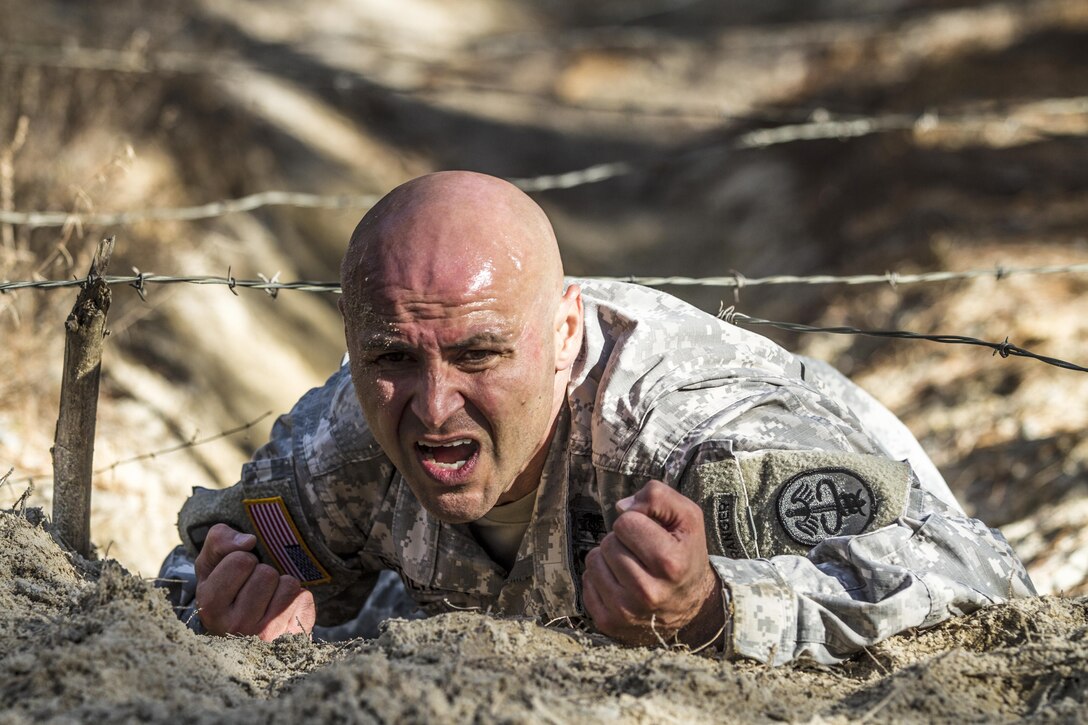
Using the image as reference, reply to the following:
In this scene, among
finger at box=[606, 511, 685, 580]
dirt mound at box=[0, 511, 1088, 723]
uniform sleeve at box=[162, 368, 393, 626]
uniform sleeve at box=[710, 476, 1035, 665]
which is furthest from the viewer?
uniform sleeve at box=[162, 368, 393, 626]

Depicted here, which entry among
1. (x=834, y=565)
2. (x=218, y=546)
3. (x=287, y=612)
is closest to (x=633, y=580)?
(x=834, y=565)

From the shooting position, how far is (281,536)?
10.8 feet

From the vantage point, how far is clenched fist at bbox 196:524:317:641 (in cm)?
290

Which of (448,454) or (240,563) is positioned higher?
(448,454)

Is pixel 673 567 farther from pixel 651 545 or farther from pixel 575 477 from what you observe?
pixel 575 477

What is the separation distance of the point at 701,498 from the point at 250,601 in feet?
3.68

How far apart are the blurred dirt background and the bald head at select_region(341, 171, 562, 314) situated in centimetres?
75

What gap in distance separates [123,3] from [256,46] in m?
3.47

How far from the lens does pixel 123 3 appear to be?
9320mm

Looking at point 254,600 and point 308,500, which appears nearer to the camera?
point 254,600

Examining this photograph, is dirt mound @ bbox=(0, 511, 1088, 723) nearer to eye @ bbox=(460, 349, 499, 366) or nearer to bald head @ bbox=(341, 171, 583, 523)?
bald head @ bbox=(341, 171, 583, 523)

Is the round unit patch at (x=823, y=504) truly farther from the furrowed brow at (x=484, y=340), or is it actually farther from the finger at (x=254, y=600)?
the finger at (x=254, y=600)

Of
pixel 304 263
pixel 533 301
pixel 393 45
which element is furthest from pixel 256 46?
pixel 533 301

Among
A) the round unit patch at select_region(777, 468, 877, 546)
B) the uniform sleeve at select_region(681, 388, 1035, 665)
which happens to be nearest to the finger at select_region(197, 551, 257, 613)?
the uniform sleeve at select_region(681, 388, 1035, 665)
